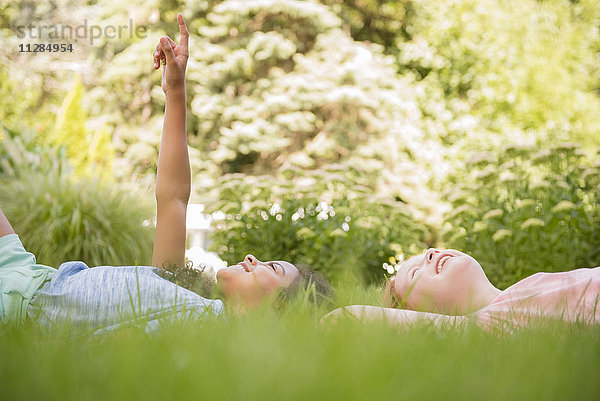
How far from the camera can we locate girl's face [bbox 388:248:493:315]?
1.70 m

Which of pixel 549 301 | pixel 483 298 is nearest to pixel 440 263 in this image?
pixel 483 298

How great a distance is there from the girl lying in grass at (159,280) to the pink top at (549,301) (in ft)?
1.88

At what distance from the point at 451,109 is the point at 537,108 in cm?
154

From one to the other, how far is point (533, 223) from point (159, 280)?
7.99 feet

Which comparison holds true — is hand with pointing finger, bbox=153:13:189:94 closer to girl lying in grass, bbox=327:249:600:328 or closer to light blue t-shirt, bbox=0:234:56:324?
light blue t-shirt, bbox=0:234:56:324

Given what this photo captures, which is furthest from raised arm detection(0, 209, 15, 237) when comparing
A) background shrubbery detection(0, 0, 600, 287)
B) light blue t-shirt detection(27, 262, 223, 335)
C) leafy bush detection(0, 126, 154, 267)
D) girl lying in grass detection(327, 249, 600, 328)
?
background shrubbery detection(0, 0, 600, 287)

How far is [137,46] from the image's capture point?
10.9 metres

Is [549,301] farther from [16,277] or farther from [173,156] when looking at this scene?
[16,277]

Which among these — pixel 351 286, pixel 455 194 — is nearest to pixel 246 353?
pixel 351 286

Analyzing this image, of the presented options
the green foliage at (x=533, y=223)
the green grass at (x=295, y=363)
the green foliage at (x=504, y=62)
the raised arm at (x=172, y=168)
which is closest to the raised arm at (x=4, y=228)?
the raised arm at (x=172, y=168)

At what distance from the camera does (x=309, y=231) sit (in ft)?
12.2

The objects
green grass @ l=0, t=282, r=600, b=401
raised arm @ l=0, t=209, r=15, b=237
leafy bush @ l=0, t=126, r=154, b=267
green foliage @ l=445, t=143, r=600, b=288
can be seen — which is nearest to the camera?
green grass @ l=0, t=282, r=600, b=401

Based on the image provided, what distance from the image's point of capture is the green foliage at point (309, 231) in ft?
12.6

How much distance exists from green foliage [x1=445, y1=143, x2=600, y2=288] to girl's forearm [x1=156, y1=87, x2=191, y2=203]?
2078 mm
